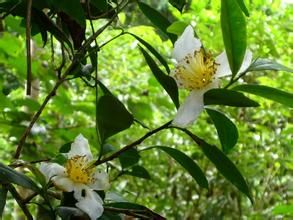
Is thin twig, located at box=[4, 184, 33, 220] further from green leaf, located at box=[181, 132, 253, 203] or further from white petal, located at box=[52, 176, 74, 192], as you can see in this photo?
green leaf, located at box=[181, 132, 253, 203]

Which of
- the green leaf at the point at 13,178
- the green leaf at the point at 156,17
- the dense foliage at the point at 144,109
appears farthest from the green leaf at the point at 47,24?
the green leaf at the point at 13,178

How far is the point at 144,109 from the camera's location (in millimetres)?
1263

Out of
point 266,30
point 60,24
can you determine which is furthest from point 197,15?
point 60,24

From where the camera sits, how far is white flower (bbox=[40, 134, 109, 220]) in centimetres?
54

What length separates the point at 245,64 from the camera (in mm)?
562

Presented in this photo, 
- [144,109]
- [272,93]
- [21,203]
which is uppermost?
[272,93]

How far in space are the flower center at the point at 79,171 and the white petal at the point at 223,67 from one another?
0.17 metres

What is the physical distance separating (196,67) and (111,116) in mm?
103

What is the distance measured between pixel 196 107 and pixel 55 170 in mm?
161

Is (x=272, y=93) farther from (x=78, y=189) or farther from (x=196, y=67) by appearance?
(x=78, y=189)

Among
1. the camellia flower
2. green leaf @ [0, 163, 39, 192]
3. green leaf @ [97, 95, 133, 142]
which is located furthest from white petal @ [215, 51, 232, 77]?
green leaf @ [0, 163, 39, 192]

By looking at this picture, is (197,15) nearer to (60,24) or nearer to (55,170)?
(60,24)

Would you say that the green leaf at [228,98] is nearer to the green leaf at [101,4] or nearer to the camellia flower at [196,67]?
the camellia flower at [196,67]

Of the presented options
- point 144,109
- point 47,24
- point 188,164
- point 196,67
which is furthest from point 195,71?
point 144,109
